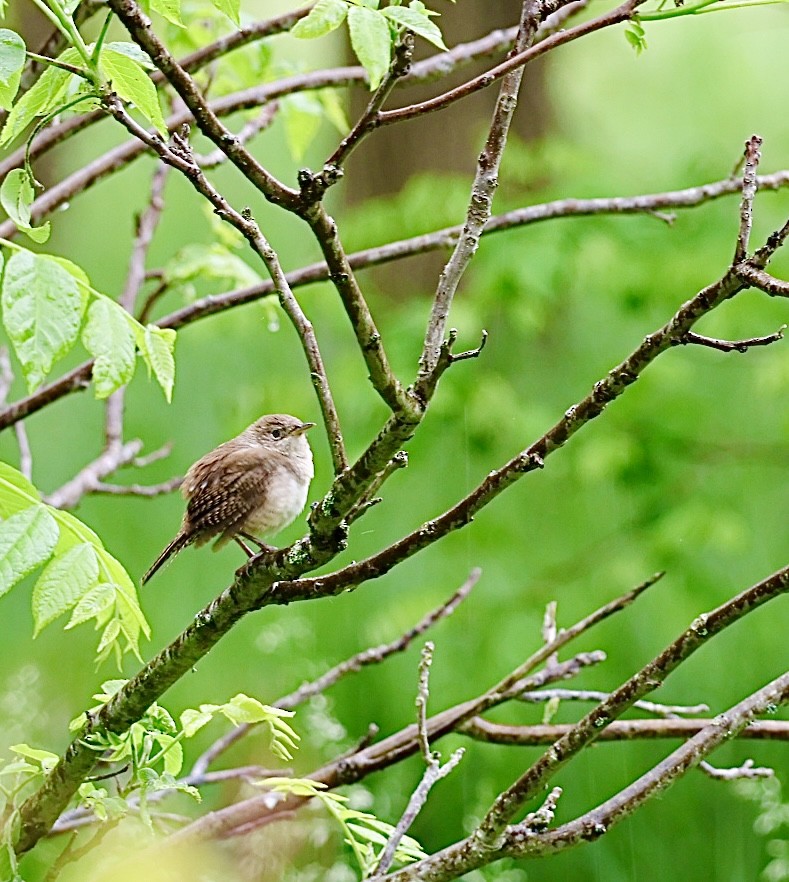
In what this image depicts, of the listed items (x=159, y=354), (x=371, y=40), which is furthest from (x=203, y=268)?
(x=371, y=40)

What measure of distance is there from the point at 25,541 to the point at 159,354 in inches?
6.8

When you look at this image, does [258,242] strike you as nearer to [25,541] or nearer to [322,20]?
[322,20]

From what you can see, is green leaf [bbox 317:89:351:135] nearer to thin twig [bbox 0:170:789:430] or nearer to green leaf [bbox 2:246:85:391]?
thin twig [bbox 0:170:789:430]

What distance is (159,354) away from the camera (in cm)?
87

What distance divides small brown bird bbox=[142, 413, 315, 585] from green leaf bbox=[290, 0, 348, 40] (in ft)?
2.16

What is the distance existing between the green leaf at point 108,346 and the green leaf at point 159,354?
0.04 metres

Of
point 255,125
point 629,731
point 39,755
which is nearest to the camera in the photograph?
point 39,755

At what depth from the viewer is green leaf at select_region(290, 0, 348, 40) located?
682 millimetres

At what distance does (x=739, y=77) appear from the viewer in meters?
3.54

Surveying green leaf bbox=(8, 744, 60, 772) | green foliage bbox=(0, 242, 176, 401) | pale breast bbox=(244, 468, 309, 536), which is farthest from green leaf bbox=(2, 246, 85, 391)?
pale breast bbox=(244, 468, 309, 536)

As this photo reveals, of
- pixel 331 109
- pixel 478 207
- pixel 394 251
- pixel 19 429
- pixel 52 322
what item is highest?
pixel 331 109

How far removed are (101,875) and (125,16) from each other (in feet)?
2.64

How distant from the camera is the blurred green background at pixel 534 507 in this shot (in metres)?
2.62

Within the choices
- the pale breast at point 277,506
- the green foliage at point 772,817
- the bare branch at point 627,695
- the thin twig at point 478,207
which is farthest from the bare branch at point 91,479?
the green foliage at point 772,817
